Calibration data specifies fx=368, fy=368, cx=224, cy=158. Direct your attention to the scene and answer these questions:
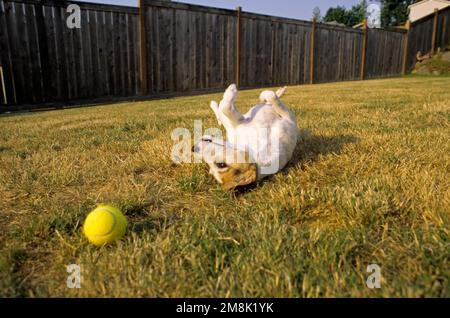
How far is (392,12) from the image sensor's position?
3712cm

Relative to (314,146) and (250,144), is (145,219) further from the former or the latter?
(314,146)

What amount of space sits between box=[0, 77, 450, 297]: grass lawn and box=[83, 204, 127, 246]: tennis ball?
4 centimetres

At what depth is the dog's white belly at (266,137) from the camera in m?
1.92

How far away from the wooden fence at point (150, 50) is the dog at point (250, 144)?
542cm

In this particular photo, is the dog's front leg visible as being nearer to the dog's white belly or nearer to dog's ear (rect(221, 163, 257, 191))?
the dog's white belly

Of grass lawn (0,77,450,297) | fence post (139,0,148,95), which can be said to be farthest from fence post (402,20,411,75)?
grass lawn (0,77,450,297)

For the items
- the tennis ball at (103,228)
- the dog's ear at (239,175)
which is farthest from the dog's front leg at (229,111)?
the tennis ball at (103,228)

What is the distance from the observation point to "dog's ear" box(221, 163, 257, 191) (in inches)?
69.9

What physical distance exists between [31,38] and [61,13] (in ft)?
2.40

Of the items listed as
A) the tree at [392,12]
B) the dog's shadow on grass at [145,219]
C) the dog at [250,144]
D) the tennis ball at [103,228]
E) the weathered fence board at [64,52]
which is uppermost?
the tree at [392,12]

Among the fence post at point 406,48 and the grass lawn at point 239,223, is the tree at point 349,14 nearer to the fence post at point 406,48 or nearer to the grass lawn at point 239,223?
the fence post at point 406,48

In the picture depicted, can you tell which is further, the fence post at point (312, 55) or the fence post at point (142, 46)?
the fence post at point (312, 55)

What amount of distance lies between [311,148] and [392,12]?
134 feet

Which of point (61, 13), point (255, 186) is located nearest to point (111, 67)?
point (61, 13)
